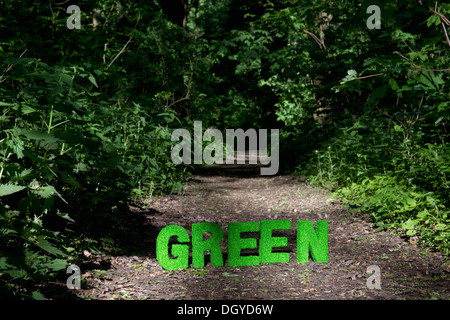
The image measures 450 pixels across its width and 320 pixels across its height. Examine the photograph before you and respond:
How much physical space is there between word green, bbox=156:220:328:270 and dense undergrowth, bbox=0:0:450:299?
2.33 ft

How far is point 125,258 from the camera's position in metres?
3.88

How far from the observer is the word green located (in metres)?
3.68

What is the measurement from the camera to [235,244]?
381 cm

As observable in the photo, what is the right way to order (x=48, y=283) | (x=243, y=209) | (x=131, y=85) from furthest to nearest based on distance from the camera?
(x=131, y=85) < (x=243, y=209) < (x=48, y=283)

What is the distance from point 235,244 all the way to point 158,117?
15.7 ft

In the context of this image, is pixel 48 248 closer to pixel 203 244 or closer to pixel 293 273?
pixel 203 244

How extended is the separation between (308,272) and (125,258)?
71.2 inches

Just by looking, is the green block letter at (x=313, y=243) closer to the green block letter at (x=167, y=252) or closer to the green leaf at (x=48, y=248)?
the green block letter at (x=167, y=252)

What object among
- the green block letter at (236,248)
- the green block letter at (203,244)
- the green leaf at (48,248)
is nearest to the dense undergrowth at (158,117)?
the green leaf at (48,248)

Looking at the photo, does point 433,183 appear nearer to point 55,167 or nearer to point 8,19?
point 55,167

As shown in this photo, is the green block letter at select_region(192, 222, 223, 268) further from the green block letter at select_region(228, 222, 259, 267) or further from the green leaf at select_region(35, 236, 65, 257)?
the green leaf at select_region(35, 236, 65, 257)

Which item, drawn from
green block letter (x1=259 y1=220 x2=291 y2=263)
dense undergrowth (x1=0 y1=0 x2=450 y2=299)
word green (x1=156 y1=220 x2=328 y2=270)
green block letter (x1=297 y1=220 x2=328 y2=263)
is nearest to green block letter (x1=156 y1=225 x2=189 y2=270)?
word green (x1=156 y1=220 x2=328 y2=270)

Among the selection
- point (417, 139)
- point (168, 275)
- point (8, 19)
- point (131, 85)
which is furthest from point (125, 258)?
point (131, 85)

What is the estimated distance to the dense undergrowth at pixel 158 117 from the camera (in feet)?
9.85
